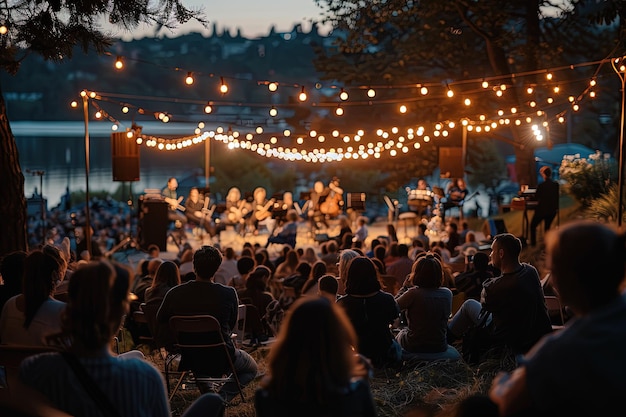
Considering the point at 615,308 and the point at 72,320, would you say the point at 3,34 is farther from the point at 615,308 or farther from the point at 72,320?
the point at 615,308

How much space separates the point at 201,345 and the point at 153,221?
1103 centimetres

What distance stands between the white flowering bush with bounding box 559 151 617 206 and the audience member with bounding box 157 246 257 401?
11.7m

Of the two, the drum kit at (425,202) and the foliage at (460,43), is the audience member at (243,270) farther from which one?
the foliage at (460,43)

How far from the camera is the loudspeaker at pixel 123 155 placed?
614 inches

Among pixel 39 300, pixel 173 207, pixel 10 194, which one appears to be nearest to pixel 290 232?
pixel 173 207

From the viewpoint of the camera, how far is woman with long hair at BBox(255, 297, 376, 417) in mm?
2664

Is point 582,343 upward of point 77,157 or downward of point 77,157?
upward

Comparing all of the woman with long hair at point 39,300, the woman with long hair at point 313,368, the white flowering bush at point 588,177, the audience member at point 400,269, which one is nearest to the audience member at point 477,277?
the audience member at point 400,269

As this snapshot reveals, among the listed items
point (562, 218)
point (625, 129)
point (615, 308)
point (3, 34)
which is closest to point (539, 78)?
point (562, 218)

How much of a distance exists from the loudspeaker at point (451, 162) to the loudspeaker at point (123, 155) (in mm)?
6504

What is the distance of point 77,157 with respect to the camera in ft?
315

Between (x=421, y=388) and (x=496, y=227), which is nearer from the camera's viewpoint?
(x=421, y=388)

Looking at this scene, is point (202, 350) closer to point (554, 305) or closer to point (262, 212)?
point (554, 305)

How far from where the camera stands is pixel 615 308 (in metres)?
2.44
